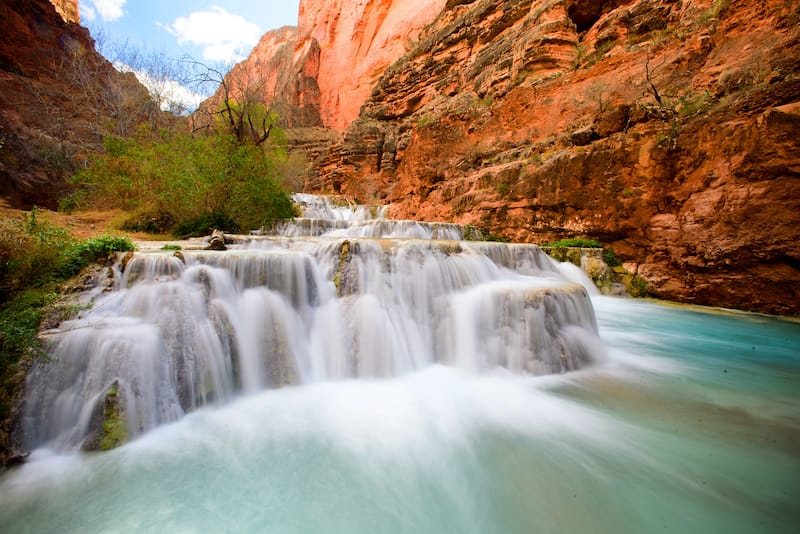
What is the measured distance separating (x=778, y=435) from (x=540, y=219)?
271 inches

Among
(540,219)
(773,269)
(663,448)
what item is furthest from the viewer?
(540,219)

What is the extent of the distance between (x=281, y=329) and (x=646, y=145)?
848cm

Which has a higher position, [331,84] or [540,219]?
[331,84]

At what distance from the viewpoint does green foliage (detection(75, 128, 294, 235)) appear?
23.9 feet

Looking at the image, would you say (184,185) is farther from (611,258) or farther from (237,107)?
(611,258)

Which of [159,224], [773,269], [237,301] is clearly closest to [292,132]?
[159,224]

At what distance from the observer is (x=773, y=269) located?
516 cm

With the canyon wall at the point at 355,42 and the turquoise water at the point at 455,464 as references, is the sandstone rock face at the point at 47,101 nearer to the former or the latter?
the turquoise water at the point at 455,464

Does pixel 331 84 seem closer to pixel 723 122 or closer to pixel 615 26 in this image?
pixel 615 26

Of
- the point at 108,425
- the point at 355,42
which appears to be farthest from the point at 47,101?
the point at 355,42

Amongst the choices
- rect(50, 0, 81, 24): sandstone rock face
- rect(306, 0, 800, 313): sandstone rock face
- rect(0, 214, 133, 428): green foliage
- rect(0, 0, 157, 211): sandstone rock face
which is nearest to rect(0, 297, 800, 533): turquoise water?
rect(0, 214, 133, 428): green foliage

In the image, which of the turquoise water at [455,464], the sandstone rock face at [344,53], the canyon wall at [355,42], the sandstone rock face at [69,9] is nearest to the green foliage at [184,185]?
the turquoise water at [455,464]

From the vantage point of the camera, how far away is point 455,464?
209cm

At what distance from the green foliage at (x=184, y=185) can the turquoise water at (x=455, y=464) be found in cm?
637
